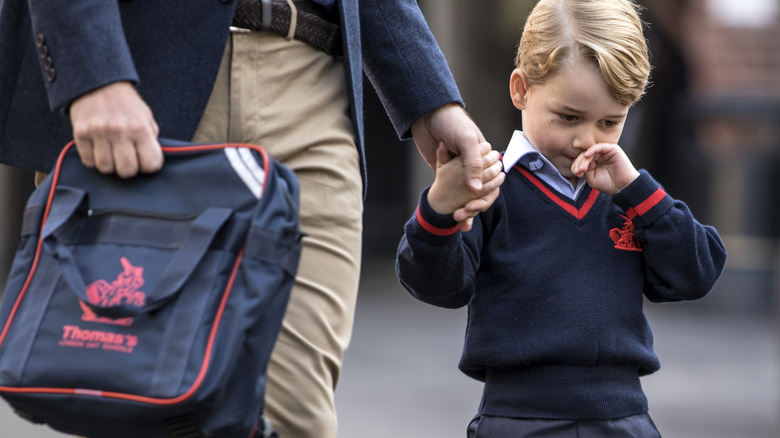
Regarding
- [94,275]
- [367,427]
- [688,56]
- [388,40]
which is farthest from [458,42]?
[94,275]

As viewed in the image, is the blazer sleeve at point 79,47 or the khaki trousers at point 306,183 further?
the khaki trousers at point 306,183

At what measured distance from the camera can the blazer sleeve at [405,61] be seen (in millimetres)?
2602

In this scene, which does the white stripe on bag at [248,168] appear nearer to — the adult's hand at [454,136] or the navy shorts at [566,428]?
the adult's hand at [454,136]

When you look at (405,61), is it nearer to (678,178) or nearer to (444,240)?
(444,240)

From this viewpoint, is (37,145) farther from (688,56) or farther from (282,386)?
Answer: (688,56)

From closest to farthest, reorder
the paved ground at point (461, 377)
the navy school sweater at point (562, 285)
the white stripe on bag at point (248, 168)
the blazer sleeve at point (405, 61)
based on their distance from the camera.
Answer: the white stripe on bag at point (248, 168) → the navy school sweater at point (562, 285) → the blazer sleeve at point (405, 61) → the paved ground at point (461, 377)

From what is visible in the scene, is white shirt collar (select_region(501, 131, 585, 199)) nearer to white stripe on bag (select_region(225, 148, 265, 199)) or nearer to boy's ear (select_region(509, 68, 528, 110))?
boy's ear (select_region(509, 68, 528, 110))

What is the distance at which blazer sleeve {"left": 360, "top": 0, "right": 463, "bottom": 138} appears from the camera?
2.60 meters

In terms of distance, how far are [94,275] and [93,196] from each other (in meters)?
0.16

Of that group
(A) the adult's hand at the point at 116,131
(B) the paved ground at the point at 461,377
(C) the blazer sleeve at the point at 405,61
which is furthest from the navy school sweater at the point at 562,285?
(B) the paved ground at the point at 461,377

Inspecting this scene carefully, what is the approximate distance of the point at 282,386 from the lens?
2311 millimetres

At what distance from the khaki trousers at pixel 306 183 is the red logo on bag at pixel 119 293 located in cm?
39

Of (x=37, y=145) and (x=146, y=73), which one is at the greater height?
(x=146, y=73)

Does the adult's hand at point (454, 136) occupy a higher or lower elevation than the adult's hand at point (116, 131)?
lower
